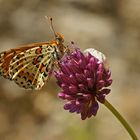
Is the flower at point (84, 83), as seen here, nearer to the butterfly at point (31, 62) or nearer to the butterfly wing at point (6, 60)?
the butterfly at point (31, 62)

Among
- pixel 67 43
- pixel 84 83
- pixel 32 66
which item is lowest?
pixel 84 83

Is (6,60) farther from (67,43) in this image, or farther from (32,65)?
(67,43)

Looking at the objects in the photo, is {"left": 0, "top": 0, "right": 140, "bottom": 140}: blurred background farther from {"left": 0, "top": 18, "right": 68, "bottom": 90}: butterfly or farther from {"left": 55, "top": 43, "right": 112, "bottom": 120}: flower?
{"left": 55, "top": 43, "right": 112, "bottom": 120}: flower

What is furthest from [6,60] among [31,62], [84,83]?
[84,83]

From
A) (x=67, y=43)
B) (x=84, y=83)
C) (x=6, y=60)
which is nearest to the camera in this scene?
(x=84, y=83)

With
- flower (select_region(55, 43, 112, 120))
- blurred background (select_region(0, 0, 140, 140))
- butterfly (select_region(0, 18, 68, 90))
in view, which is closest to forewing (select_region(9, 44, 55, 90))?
butterfly (select_region(0, 18, 68, 90))

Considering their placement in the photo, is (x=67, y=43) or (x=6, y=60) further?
(x=67, y=43)
